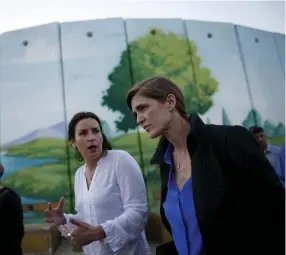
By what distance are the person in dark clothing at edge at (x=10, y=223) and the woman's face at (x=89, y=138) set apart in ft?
1.54

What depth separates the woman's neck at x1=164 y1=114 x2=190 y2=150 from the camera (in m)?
1.02

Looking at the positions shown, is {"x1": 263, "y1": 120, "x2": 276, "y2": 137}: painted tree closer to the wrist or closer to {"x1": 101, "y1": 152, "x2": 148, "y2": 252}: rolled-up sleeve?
{"x1": 101, "y1": 152, "x2": 148, "y2": 252}: rolled-up sleeve

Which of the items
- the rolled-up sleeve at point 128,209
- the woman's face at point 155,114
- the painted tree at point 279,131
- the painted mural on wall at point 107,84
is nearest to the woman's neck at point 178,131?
the woman's face at point 155,114

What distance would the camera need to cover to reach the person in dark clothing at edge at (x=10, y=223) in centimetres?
137

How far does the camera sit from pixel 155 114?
100cm

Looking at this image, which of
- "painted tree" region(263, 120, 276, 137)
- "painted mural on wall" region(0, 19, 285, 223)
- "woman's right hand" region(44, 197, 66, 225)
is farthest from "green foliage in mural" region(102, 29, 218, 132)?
"woman's right hand" region(44, 197, 66, 225)

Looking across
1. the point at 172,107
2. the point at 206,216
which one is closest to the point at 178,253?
the point at 206,216

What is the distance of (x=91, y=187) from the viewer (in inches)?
49.1

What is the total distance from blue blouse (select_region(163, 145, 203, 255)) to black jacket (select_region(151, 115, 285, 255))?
0.05 meters

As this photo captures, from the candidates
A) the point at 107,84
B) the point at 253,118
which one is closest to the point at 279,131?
the point at 253,118

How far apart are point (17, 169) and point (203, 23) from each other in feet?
17.1

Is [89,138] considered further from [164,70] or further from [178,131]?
[164,70]

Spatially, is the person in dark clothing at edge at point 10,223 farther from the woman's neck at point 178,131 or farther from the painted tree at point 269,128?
the painted tree at point 269,128

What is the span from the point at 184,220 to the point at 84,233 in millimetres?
424
